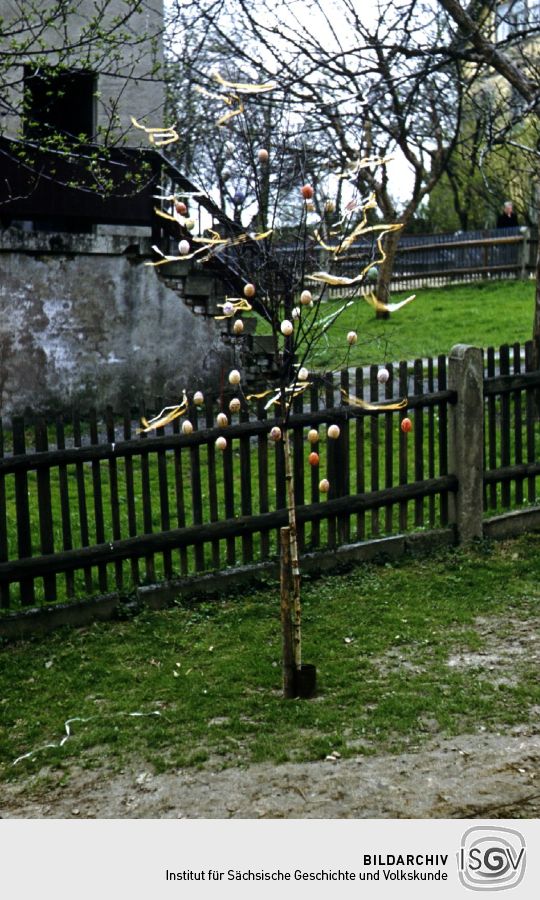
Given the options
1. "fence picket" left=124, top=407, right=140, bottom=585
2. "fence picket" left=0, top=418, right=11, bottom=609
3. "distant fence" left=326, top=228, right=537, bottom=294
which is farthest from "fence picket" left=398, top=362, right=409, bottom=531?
"distant fence" left=326, top=228, right=537, bottom=294

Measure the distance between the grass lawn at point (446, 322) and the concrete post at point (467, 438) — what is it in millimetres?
7284

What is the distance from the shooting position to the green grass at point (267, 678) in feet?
18.4

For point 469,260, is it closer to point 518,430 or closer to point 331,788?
point 518,430

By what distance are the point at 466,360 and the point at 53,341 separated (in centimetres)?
732

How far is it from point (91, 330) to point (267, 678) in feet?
30.4

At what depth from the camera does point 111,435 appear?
25.0 feet

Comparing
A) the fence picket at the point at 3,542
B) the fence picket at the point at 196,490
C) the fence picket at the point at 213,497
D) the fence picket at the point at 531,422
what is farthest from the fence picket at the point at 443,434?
the fence picket at the point at 3,542

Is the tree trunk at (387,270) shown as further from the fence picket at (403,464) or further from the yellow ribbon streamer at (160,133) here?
the yellow ribbon streamer at (160,133)

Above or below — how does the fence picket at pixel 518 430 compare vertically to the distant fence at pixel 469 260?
below

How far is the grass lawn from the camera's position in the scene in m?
18.5

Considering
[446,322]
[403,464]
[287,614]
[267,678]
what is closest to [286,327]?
[287,614]

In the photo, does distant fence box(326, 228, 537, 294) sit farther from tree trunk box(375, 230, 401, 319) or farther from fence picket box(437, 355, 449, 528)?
fence picket box(437, 355, 449, 528)
